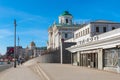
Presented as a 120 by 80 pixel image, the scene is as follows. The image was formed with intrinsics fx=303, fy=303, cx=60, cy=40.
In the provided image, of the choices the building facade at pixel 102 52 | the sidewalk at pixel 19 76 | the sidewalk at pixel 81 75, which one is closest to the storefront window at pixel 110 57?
the building facade at pixel 102 52

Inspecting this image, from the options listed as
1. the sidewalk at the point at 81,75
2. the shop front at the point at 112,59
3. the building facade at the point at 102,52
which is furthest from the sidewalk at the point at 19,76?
the building facade at the point at 102,52

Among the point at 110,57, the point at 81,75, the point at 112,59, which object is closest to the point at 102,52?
the point at 110,57

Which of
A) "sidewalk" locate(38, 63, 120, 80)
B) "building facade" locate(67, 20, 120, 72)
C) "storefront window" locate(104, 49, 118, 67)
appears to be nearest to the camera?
"sidewalk" locate(38, 63, 120, 80)

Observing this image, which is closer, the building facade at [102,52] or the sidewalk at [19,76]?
the sidewalk at [19,76]

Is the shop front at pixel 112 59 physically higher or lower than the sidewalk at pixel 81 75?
higher

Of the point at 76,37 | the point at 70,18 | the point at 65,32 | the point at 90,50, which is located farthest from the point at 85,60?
the point at 70,18

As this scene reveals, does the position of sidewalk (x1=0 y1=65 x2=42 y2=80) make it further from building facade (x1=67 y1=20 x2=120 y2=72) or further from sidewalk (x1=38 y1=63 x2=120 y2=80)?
building facade (x1=67 y1=20 x2=120 y2=72)

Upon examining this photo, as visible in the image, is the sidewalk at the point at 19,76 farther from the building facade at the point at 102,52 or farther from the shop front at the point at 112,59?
the building facade at the point at 102,52

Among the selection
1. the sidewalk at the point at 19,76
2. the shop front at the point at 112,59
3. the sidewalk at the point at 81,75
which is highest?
the shop front at the point at 112,59

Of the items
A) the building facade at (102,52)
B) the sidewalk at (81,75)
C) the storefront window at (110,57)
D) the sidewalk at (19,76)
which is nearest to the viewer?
the sidewalk at (81,75)

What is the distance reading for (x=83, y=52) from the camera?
4419 centimetres

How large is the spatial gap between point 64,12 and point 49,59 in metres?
61.9

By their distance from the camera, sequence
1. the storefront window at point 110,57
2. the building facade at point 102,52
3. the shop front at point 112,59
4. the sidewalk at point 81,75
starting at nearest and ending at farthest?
the sidewalk at point 81,75, the shop front at point 112,59, the building facade at point 102,52, the storefront window at point 110,57

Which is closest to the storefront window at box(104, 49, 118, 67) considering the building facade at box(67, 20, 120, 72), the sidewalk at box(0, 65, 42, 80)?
the building facade at box(67, 20, 120, 72)
